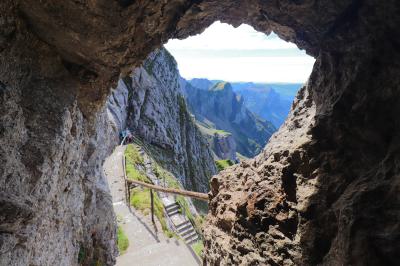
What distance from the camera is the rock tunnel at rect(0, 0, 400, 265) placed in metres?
5.03

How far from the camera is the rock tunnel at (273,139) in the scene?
5027mm

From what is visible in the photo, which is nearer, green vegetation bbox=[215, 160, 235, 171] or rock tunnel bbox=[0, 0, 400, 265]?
rock tunnel bbox=[0, 0, 400, 265]

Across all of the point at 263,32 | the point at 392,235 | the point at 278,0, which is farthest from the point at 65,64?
the point at 392,235

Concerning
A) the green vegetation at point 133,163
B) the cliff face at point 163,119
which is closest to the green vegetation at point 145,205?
the green vegetation at point 133,163

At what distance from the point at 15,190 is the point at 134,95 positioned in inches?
1928

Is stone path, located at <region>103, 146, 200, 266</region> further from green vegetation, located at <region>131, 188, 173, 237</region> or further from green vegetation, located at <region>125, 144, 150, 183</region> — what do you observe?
green vegetation, located at <region>125, 144, 150, 183</region>

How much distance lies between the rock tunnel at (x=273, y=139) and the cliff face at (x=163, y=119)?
33.3m

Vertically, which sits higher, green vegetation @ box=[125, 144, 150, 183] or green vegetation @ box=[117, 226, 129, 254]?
green vegetation @ box=[125, 144, 150, 183]

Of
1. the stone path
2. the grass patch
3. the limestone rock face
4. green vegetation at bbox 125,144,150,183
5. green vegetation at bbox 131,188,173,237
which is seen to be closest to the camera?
the stone path

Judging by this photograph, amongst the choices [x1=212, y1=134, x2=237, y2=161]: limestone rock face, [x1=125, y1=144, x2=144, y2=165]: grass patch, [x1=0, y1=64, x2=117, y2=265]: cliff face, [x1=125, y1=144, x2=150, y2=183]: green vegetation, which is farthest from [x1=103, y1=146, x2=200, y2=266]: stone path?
[x1=212, y1=134, x2=237, y2=161]: limestone rock face

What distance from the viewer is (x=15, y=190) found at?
5.45 m

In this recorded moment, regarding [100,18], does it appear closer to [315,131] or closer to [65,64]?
[65,64]

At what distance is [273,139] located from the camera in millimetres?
8750

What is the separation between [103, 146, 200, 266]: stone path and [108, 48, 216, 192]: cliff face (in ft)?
64.2
